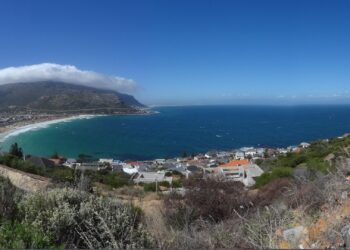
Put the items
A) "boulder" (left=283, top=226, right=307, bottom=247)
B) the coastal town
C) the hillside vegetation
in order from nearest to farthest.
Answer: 1. "boulder" (left=283, top=226, right=307, bottom=247)
2. the hillside vegetation
3. the coastal town

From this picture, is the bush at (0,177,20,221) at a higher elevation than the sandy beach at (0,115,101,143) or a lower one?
higher

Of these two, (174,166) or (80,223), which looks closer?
(80,223)

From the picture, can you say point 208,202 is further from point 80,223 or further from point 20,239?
point 20,239

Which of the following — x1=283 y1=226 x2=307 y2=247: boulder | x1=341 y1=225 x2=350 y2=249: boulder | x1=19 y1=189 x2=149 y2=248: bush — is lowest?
x1=19 y1=189 x2=149 y2=248: bush

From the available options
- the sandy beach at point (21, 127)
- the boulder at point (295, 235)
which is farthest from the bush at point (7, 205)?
the sandy beach at point (21, 127)

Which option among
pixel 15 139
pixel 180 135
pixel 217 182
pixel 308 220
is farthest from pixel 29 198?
pixel 180 135

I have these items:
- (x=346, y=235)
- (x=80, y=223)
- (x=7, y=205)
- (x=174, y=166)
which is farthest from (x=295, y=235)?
(x=174, y=166)

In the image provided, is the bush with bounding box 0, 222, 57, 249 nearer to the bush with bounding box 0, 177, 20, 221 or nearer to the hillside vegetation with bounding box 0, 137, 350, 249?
the hillside vegetation with bounding box 0, 137, 350, 249

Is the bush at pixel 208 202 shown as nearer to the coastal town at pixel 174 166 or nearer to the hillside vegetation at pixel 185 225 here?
the hillside vegetation at pixel 185 225

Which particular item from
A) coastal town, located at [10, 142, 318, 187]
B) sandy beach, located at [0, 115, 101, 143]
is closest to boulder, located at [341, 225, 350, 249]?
coastal town, located at [10, 142, 318, 187]

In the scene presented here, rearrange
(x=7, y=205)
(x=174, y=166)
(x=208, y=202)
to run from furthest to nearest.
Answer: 1. (x=174, y=166)
2. (x=208, y=202)
3. (x=7, y=205)
